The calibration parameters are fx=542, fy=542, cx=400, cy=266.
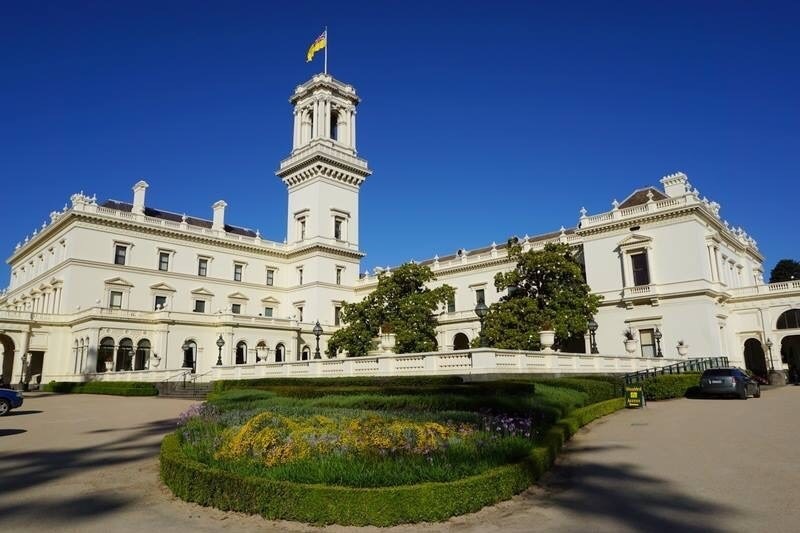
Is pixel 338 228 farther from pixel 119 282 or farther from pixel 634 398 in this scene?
pixel 634 398

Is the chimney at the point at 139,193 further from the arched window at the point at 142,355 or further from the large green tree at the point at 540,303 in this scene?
the large green tree at the point at 540,303

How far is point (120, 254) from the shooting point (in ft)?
161

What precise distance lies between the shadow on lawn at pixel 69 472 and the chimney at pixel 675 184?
1573 inches

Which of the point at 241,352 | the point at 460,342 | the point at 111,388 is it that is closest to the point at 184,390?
the point at 111,388

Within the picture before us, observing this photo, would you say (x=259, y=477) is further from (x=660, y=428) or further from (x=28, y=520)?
(x=660, y=428)

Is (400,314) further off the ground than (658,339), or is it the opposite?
(400,314)

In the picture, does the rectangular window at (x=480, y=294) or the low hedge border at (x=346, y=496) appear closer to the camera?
A: the low hedge border at (x=346, y=496)

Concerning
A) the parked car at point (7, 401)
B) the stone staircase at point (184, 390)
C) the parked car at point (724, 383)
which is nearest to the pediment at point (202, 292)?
the stone staircase at point (184, 390)

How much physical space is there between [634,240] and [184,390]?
33225 mm

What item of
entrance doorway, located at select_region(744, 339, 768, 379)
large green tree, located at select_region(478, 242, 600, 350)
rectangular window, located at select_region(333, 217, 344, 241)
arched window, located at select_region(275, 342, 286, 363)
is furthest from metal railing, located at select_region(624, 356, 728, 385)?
rectangular window, located at select_region(333, 217, 344, 241)

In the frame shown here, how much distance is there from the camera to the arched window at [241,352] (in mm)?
49216

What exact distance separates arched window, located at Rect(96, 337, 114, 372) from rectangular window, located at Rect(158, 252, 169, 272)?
380 inches

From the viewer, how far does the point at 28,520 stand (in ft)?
22.7

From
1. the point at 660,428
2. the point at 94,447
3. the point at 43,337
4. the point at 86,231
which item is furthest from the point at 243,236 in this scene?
the point at 660,428
